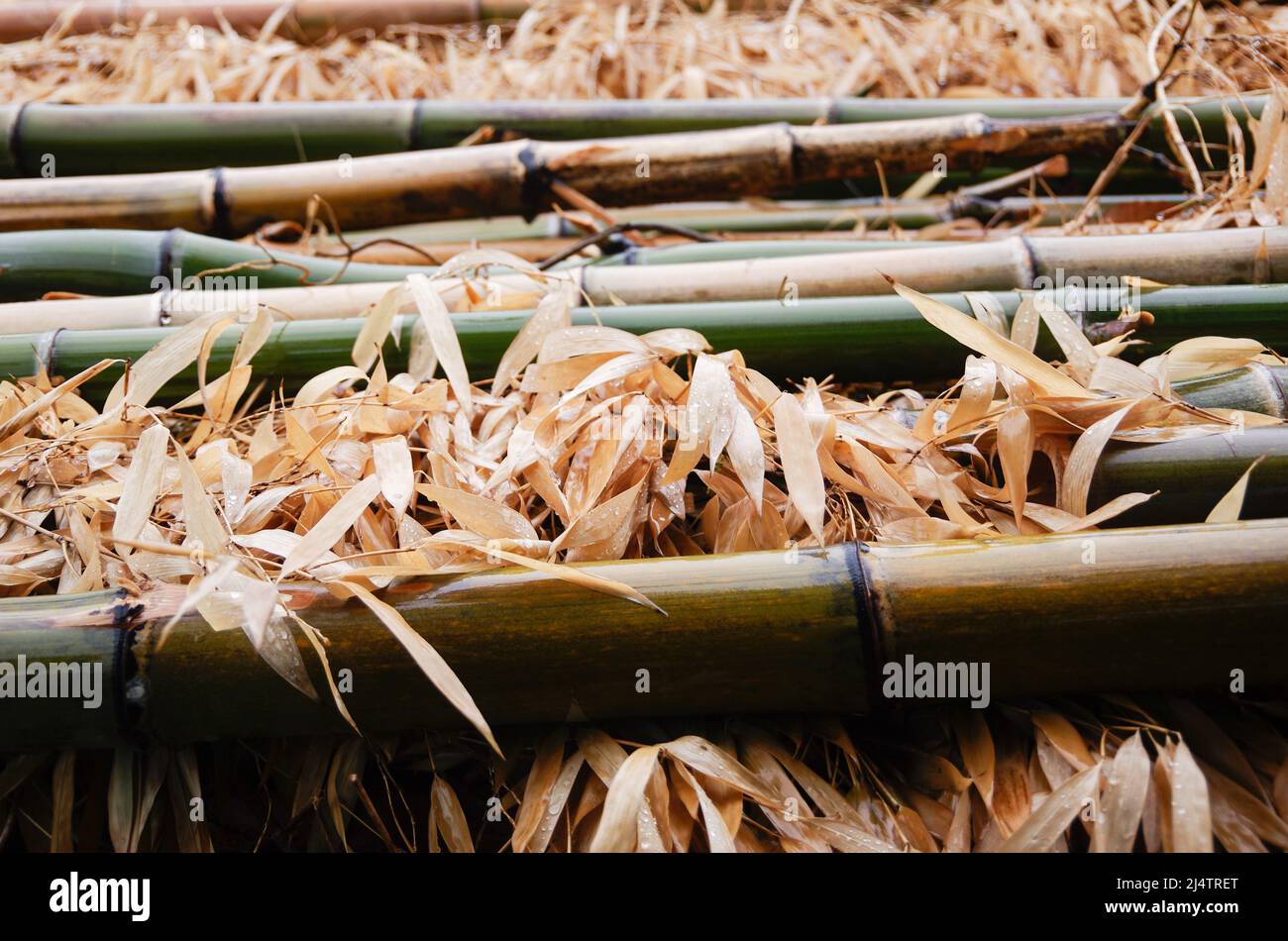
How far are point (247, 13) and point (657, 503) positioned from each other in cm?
181

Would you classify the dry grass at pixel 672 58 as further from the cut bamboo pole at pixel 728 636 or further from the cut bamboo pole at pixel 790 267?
the cut bamboo pole at pixel 728 636

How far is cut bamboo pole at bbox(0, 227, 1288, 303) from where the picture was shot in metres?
0.93

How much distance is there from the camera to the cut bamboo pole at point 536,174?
1.15 metres

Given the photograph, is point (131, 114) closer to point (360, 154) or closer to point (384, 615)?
point (360, 154)

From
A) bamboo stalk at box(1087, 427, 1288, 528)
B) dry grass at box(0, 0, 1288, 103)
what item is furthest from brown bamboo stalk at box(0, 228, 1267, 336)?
dry grass at box(0, 0, 1288, 103)

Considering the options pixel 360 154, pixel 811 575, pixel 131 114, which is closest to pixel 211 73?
pixel 131 114

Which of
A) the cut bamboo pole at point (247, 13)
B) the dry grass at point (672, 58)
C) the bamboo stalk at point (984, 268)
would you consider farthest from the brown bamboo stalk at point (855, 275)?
the cut bamboo pole at point (247, 13)

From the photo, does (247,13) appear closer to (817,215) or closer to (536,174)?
(536,174)

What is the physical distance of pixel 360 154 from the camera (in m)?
1.37

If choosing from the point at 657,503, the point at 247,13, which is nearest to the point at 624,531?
the point at 657,503

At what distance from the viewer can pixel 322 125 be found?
1.34m

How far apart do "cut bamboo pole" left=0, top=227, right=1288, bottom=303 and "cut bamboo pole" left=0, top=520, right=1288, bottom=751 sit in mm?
412

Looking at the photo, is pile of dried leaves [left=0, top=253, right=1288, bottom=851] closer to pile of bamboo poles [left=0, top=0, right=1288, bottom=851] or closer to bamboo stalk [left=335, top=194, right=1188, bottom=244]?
pile of bamboo poles [left=0, top=0, right=1288, bottom=851]
